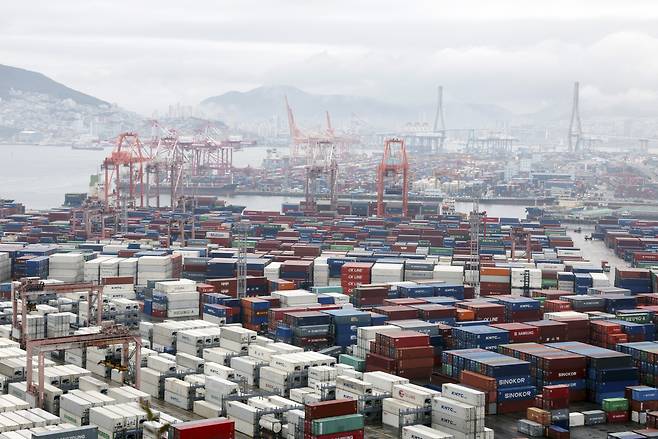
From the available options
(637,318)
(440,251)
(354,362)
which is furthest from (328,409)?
(440,251)

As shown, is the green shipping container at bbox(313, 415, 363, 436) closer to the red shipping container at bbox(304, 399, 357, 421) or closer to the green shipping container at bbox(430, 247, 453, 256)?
the red shipping container at bbox(304, 399, 357, 421)

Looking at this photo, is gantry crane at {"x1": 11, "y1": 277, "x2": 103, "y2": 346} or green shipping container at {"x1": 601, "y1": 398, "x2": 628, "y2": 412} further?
gantry crane at {"x1": 11, "y1": 277, "x2": 103, "y2": 346}

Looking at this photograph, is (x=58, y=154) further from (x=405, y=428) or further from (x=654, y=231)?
(x=405, y=428)

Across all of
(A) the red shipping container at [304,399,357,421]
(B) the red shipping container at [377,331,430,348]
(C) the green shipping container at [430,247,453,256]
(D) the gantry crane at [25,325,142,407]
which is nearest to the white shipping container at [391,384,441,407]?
(A) the red shipping container at [304,399,357,421]

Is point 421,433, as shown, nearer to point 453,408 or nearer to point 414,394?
point 453,408

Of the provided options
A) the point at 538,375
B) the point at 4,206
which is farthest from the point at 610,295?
the point at 4,206

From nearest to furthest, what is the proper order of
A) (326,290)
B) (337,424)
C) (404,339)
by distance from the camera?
(337,424) < (404,339) < (326,290)

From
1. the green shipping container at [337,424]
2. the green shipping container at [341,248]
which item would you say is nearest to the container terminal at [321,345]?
the green shipping container at [337,424]
